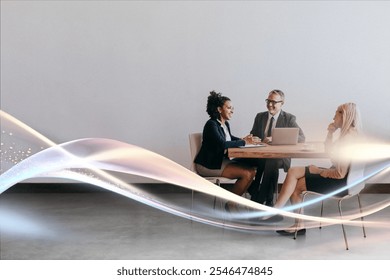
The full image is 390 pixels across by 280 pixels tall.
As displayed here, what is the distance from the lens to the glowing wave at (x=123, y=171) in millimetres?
4121

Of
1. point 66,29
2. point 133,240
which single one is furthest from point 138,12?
point 133,240

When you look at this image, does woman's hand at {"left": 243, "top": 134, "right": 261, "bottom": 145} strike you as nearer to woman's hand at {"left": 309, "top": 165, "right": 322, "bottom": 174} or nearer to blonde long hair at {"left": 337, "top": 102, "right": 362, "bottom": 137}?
woman's hand at {"left": 309, "top": 165, "right": 322, "bottom": 174}

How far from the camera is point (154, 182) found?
6.01 metres

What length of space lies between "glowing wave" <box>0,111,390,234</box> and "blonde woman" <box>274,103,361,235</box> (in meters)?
0.10

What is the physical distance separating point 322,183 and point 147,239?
1.26 m

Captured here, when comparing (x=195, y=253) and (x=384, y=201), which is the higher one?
(x=384, y=201)

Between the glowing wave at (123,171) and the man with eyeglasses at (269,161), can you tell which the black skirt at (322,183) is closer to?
the glowing wave at (123,171)

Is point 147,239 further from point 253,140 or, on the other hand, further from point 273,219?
point 253,140

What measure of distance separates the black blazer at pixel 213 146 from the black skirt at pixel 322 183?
1.97ft

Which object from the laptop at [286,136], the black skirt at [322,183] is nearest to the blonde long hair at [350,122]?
the black skirt at [322,183]

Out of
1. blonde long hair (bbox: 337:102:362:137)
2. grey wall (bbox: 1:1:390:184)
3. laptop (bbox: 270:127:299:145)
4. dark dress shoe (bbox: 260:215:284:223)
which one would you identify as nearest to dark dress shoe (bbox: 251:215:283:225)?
dark dress shoe (bbox: 260:215:284:223)
